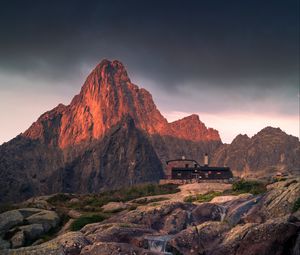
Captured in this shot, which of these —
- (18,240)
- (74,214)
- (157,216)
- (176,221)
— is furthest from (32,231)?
(176,221)

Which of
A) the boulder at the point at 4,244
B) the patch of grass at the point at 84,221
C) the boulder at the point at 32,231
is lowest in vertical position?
the boulder at the point at 4,244

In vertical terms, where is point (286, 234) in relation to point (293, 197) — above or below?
below

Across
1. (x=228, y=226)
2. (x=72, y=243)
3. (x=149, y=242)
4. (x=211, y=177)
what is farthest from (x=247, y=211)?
(x=211, y=177)

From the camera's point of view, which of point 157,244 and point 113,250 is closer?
point 113,250

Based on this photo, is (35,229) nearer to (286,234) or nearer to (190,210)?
(190,210)

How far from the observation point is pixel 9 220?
4912 cm

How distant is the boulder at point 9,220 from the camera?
4753cm

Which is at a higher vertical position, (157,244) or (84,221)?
(84,221)

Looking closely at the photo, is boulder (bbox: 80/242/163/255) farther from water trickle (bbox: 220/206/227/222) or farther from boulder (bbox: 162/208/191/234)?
water trickle (bbox: 220/206/227/222)

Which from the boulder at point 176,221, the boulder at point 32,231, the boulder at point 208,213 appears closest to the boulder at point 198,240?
the boulder at point 176,221

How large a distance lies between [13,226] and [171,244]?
24.9 metres

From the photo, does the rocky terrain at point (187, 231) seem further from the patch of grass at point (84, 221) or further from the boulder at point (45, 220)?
the patch of grass at point (84, 221)

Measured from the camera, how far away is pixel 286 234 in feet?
85.4

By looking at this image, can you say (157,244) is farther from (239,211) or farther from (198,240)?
(239,211)
